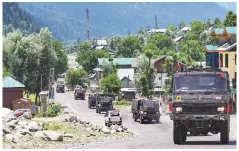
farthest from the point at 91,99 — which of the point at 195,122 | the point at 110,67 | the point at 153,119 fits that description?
the point at 195,122

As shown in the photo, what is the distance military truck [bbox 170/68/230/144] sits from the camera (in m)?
28.7

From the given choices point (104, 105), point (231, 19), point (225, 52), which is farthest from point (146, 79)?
point (225, 52)

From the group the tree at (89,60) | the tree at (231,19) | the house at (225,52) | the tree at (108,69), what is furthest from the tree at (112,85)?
the tree at (89,60)

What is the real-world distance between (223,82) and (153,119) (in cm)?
3311

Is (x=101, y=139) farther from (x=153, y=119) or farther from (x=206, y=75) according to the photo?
(x=153, y=119)

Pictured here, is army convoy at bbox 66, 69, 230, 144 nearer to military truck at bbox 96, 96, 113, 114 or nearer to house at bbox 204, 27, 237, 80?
house at bbox 204, 27, 237, 80

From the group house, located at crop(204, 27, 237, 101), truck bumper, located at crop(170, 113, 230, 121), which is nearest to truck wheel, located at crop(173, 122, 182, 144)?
truck bumper, located at crop(170, 113, 230, 121)

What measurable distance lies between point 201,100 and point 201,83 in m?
0.88

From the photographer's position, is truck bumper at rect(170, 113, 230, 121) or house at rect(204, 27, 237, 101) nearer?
truck bumper at rect(170, 113, 230, 121)

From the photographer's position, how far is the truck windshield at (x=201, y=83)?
95.7 feet

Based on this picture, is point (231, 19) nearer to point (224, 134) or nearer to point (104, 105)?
point (104, 105)

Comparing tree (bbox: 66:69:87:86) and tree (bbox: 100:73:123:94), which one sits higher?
tree (bbox: 66:69:87:86)

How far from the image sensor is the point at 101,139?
37625 millimetres

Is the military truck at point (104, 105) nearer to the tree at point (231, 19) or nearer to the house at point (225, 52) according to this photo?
the house at point (225, 52)
